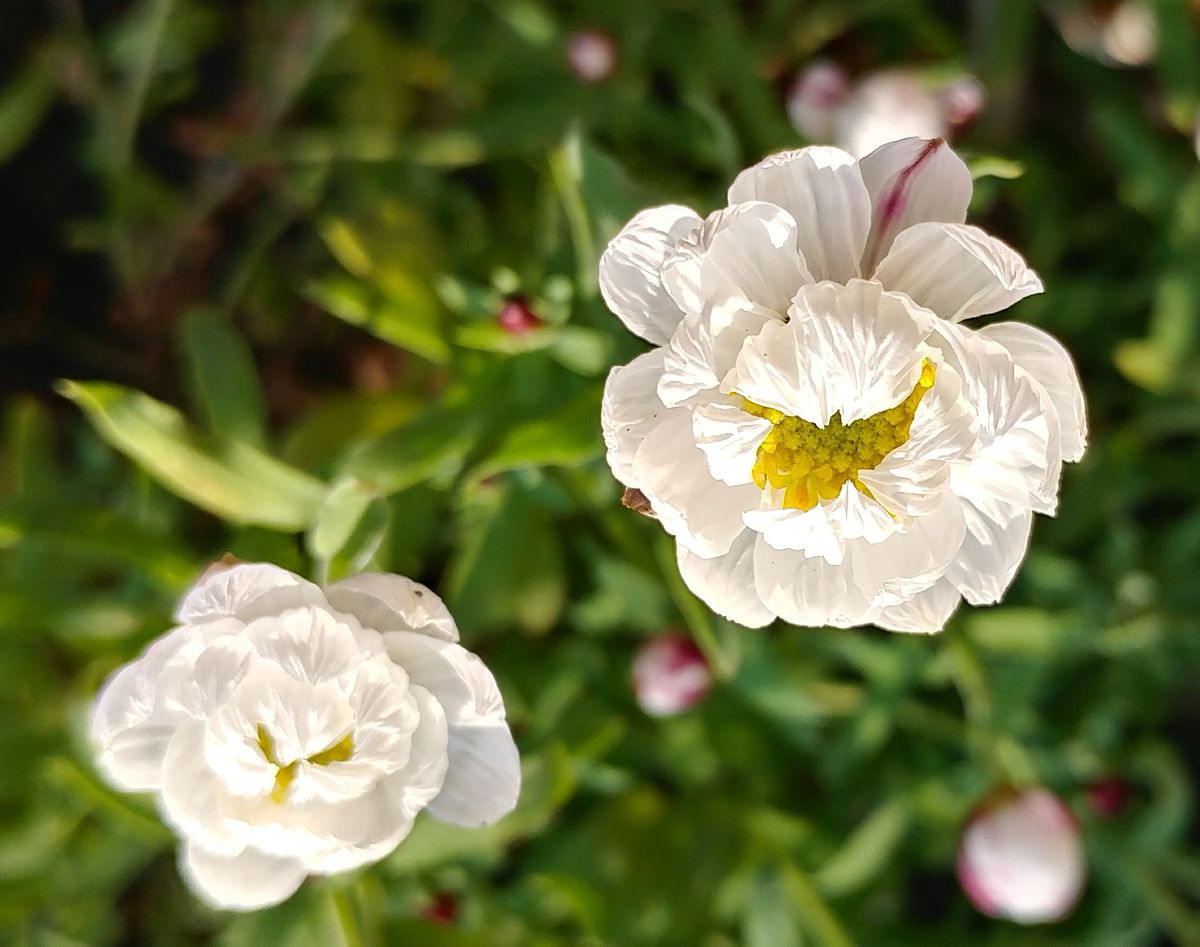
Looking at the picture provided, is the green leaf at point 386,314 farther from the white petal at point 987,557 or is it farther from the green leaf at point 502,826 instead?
the white petal at point 987,557

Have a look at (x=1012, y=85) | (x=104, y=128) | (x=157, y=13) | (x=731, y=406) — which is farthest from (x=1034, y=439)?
(x=104, y=128)

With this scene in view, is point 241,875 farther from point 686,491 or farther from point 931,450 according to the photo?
point 931,450

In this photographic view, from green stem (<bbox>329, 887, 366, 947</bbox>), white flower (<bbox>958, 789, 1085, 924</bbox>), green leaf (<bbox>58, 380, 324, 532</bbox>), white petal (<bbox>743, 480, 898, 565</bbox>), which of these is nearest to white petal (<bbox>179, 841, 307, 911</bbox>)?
green stem (<bbox>329, 887, 366, 947</bbox>)

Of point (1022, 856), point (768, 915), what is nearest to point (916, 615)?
point (1022, 856)

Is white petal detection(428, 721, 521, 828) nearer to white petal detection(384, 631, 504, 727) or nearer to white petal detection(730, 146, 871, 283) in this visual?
white petal detection(384, 631, 504, 727)

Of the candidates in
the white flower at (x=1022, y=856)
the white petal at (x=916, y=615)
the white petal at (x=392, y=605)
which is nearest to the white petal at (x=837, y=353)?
the white petal at (x=916, y=615)

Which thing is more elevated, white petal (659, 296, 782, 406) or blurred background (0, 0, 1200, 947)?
white petal (659, 296, 782, 406)
